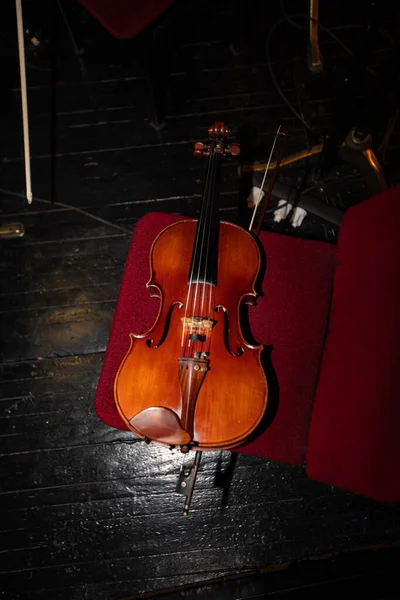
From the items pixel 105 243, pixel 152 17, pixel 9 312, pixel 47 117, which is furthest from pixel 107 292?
pixel 152 17

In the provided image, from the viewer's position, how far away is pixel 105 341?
2264 mm

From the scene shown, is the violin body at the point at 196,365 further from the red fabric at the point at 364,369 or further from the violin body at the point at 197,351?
the red fabric at the point at 364,369

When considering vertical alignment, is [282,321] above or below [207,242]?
below

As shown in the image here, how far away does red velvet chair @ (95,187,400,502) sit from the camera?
1.32 metres

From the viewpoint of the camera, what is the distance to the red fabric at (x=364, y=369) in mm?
1288

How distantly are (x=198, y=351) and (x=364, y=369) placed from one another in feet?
1.63

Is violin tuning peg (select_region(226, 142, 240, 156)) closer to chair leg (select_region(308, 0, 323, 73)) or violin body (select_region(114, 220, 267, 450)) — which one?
violin body (select_region(114, 220, 267, 450))

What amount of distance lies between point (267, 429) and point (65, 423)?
3.44ft

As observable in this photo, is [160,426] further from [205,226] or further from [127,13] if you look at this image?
[127,13]

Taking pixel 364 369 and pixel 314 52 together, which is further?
pixel 314 52

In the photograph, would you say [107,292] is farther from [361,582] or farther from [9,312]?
[361,582]

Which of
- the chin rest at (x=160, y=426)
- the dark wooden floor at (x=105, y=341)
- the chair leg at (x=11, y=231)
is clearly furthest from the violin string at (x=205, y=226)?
the chair leg at (x=11, y=231)

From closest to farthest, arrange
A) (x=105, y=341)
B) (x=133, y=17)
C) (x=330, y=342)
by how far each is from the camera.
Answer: (x=330, y=342)
(x=133, y=17)
(x=105, y=341)

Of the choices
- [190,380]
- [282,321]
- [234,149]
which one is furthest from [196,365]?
[234,149]
